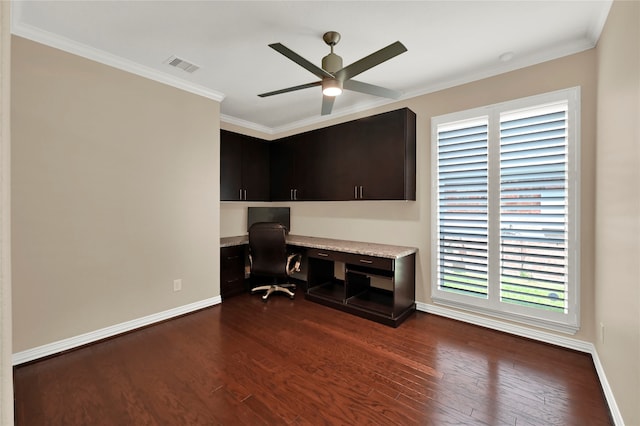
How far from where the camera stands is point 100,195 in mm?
2773

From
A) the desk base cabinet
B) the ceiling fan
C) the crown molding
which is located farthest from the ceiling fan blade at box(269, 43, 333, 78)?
the desk base cabinet

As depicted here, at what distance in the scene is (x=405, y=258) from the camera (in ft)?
11.1

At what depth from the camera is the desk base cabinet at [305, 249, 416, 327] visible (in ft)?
10.5

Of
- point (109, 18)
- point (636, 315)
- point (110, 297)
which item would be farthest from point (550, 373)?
point (109, 18)

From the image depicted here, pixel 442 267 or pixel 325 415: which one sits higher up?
pixel 442 267

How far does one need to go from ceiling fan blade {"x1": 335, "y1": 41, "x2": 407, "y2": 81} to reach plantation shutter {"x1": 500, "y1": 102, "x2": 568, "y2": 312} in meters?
1.59

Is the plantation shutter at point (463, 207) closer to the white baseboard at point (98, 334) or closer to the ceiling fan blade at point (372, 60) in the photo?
the ceiling fan blade at point (372, 60)

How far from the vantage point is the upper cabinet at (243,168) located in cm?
420

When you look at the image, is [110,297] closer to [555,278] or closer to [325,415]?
[325,415]

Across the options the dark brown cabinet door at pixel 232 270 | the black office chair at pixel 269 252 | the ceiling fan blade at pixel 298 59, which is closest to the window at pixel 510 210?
the ceiling fan blade at pixel 298 59

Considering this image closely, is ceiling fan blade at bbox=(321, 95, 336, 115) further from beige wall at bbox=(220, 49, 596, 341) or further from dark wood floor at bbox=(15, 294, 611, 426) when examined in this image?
dark wood floor at bbox=(15, 294, 611, 426)

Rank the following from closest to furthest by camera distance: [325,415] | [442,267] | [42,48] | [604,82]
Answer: [325,415]
[604,82]
[42,48]
[442,267]

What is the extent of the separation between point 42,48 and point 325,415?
3647 millimetres

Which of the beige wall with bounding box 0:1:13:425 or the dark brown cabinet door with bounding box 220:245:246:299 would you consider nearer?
the beige wall with bounding box 0:1:13:425
